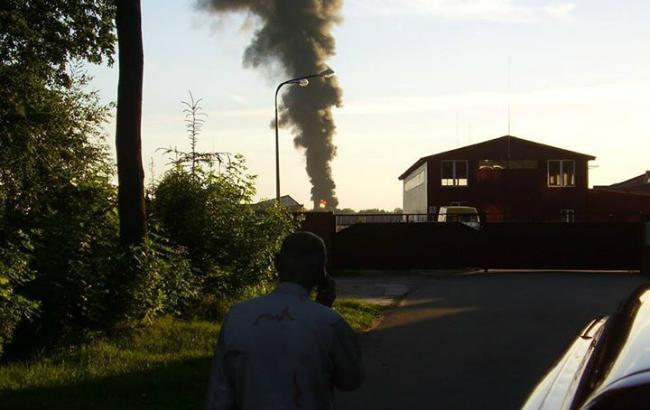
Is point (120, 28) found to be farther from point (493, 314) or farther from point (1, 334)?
point (493, 314)

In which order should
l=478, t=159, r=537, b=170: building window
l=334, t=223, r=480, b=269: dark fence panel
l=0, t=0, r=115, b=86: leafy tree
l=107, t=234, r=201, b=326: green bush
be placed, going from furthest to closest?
l=478, t=159, r=537, b=170: building window → l=334, t=223, r=480, b=269: dark fence panel → l=0, t=0, r=115, b=86: leafy tree → l=107, t=234, r=201, b=326: green bush

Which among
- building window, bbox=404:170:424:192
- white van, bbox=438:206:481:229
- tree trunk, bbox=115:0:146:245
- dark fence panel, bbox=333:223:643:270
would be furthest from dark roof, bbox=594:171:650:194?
tree trunk, bbox=115:0:146:245

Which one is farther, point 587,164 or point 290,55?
point 290,55

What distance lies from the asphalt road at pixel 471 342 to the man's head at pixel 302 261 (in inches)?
63.1

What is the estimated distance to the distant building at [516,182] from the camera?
5475 centimetres

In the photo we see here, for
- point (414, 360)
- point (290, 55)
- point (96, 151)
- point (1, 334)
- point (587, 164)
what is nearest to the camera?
point (1, 334)

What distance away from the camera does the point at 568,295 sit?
19156 millimetres

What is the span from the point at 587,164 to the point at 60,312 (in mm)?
51512

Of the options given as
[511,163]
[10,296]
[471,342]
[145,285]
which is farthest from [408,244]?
[511,163]

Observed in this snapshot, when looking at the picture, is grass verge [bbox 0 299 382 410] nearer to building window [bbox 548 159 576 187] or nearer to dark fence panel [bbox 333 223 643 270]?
dark fence panel [bbox 333 223 643 270]

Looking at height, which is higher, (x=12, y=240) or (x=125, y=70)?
(x=125, y=70)

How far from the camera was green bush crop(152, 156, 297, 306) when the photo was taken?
46.3 ft

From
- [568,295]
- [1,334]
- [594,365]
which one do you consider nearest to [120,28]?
[1,334]

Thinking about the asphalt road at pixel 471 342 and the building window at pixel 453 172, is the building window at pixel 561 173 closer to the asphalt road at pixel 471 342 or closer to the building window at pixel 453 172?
the building window at pixel 453 172
